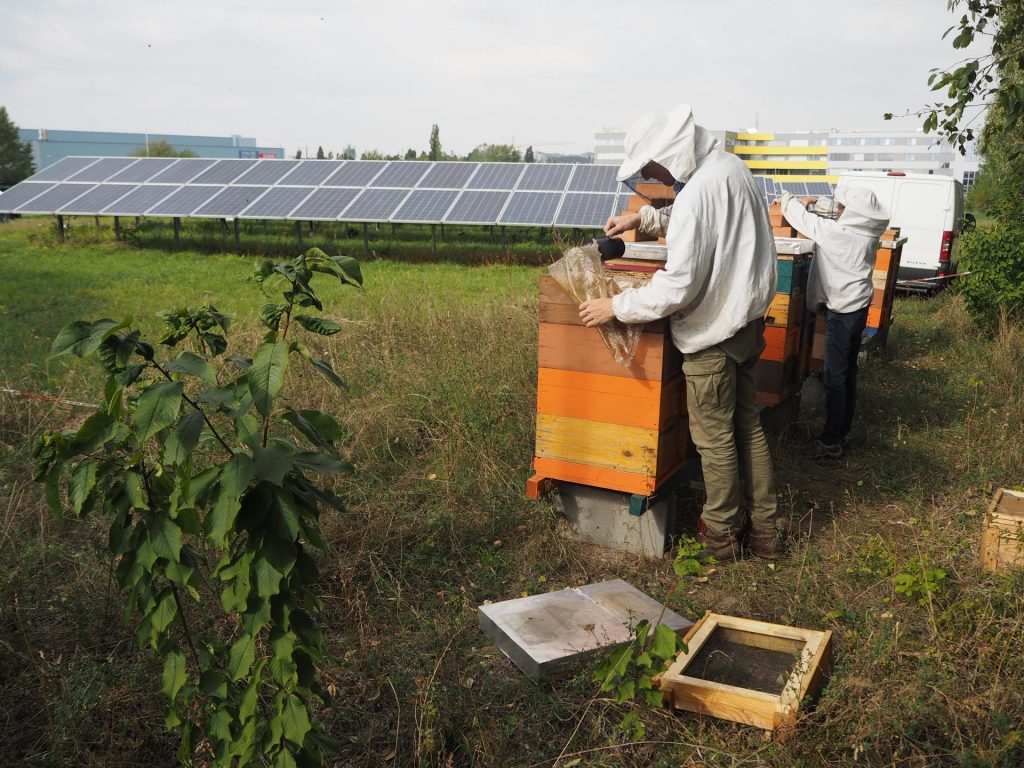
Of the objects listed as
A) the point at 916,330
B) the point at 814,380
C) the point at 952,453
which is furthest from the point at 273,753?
the point at 916,330

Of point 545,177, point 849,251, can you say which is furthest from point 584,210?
point 849,251

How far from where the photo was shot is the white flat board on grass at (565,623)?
3262 millimetres

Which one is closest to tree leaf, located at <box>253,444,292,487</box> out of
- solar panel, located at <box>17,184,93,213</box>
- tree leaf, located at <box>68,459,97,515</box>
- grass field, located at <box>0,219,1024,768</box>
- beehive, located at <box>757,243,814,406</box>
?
tree leaf, located at <box>68,459,97,515</box>

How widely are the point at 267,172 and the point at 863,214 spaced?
64.4 feet

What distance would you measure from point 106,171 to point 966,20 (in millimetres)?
23052

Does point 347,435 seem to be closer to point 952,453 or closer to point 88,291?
point 952,453

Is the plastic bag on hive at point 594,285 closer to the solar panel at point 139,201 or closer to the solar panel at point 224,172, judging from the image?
the solar panel at point 139,201

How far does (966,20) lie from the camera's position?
199 inches

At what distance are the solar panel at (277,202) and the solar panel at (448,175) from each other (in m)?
2.97

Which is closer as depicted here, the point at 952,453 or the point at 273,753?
the point at 273,753

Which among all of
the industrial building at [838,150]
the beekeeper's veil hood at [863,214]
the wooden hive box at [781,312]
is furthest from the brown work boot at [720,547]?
the industrial building at [838,150]

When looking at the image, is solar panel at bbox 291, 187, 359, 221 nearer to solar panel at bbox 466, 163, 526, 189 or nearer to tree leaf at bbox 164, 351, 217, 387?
solar panel at bbox 466, 163, 526, 189

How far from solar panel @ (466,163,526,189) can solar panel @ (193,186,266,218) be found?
520cm

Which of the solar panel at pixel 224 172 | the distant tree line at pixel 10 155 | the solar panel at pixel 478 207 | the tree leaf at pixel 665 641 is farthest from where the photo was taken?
the distant tree line at pixel 10 155
